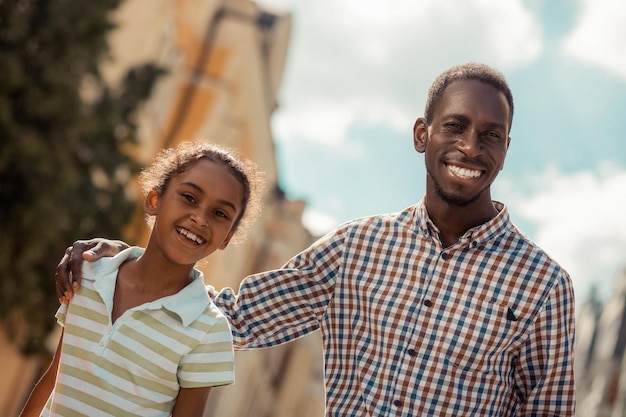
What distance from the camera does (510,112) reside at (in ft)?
12.1

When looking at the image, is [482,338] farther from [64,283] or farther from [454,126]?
[64,283]

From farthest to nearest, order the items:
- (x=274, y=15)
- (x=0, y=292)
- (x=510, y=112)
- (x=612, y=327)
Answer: (x=612, y=327), (x=274, y=15), (x=0, y=292), (x=510, y=112)

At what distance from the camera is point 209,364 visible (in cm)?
308

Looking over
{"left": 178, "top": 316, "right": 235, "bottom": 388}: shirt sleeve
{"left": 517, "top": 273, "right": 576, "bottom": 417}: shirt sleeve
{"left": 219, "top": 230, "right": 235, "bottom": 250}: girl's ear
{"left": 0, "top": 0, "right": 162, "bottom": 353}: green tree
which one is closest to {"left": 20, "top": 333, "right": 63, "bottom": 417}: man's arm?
{"left": 178, "top": 316, "right": 235, "bottom": 388}: shirt sleeve

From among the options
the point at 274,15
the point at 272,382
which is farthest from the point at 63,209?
the point at 272,382

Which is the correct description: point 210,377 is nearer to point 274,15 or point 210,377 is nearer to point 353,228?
point 353,228

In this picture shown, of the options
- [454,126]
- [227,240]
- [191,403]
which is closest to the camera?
[191,403]

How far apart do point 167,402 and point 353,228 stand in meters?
1.09

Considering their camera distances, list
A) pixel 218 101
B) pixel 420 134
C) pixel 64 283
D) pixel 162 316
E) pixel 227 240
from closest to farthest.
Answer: pixel 162 316 < pixel 64 283 < pixel 227 240 < pixel 420 134 < pixel 218 101

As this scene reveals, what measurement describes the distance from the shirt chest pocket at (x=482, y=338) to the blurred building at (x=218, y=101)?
10.3m

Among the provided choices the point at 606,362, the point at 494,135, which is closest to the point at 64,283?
the point at 494,135

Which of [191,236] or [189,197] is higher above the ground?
[189,197]

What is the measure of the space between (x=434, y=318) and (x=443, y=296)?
87mm

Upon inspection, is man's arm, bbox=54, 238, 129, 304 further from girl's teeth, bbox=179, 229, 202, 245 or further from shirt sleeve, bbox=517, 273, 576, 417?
shirt sleeve, bbox=517, 273, 576, 417
